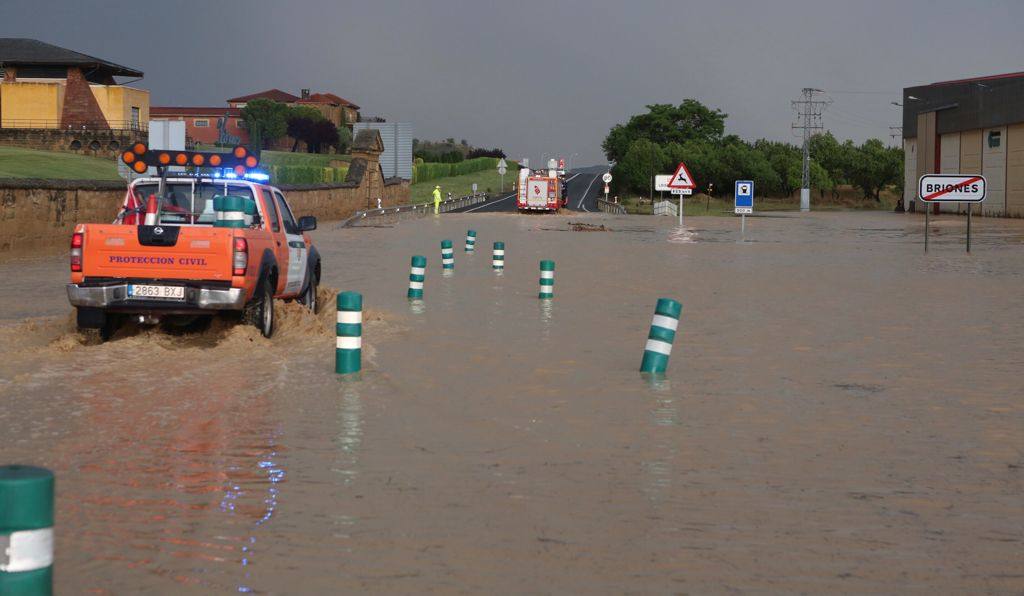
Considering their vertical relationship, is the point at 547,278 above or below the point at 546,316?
above

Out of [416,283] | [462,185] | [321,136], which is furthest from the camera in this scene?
[321,136]

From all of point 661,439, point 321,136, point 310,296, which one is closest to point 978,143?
point 310,296

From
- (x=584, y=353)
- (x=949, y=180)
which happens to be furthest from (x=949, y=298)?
(x=949, y=180)

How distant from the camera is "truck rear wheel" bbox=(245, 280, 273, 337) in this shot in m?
13.3

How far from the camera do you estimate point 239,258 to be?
12703 millimetres

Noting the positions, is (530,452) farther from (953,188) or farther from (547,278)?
(953,188)

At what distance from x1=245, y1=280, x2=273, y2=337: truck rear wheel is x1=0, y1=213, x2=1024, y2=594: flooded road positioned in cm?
20

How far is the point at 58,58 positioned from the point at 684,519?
275ft

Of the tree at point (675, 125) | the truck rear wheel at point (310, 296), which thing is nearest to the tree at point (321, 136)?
the tree at point (675, 125)

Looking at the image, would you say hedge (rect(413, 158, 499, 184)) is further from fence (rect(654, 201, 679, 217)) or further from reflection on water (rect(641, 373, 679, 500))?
reflection on water (rect(641, 373, 679, 500))

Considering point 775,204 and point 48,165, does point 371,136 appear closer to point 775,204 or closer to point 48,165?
point 48,165

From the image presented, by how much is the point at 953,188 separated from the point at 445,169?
12317cm

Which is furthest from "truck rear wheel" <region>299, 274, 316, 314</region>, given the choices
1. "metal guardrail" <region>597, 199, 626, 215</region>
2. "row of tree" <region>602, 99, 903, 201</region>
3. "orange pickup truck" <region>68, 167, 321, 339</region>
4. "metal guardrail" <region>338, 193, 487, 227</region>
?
"row of tree" <region>602, 99, 903, 201</region>

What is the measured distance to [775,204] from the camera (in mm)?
116750
